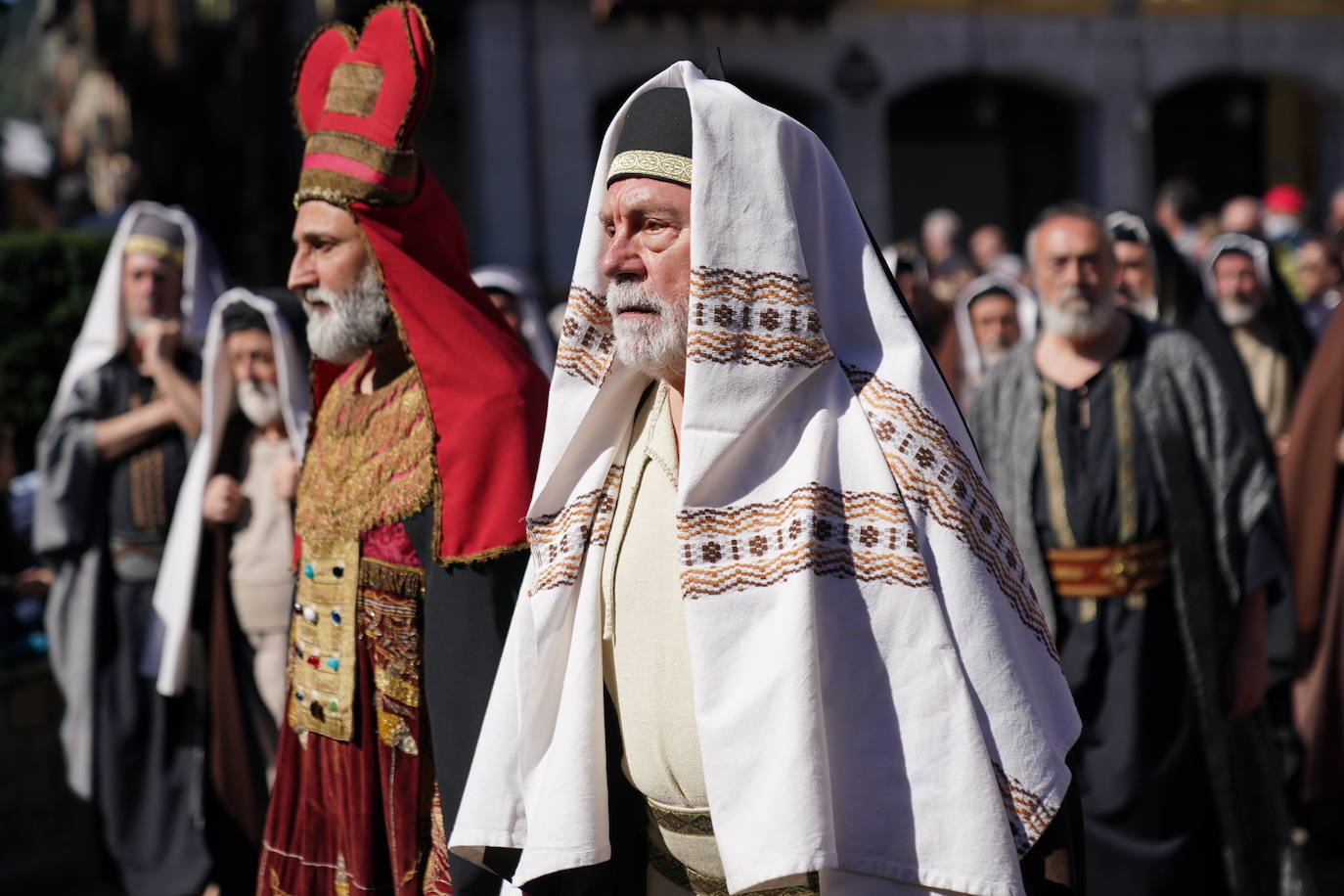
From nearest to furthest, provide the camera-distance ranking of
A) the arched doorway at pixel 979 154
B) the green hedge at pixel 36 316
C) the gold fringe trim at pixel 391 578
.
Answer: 1. the gold fringe trim at pixel 391 578
2. the green hedge at pixel 36 316
3. the arched doorway at pixel 979 154

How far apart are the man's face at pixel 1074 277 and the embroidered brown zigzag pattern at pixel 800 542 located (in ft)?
8.88

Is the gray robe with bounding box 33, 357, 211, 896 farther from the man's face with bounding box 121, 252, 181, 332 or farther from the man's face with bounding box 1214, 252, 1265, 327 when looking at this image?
the man's face with bounding box 1214, 252, 1265, 327

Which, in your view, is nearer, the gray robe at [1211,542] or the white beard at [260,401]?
the gray robe at [1211,542]

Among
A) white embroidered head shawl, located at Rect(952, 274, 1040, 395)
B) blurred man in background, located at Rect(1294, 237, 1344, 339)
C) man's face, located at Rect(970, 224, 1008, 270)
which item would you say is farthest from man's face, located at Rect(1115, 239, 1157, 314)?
man's face, located at Rect(970, 224, 1008, 270)

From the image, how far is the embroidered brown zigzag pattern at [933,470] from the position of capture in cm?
227

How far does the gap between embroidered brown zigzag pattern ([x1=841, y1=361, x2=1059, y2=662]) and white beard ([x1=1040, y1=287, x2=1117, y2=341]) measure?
8.27ft

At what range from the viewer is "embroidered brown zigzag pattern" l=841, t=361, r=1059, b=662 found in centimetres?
227

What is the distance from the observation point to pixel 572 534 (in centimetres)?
257

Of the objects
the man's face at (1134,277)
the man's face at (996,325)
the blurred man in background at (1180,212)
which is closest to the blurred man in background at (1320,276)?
the blurred man in background at (1180,212)

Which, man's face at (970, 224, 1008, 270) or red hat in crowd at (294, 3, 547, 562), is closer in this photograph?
red hat in crowd at (294, 3, 547, 562)

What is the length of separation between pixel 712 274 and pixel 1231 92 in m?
18.9

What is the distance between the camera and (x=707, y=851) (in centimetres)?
249

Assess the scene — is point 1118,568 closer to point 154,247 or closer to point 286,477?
point 286,477

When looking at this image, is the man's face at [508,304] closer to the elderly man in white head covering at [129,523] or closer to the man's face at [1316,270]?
the elderly man in white head covering at [129,523]
